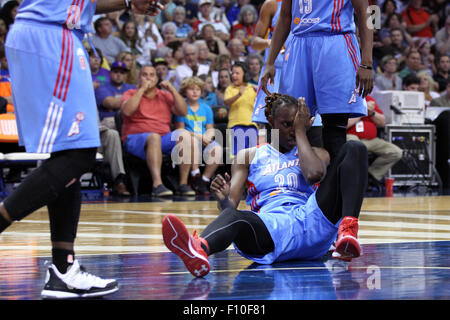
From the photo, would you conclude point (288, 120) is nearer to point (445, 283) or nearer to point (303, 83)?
point (303, 83)

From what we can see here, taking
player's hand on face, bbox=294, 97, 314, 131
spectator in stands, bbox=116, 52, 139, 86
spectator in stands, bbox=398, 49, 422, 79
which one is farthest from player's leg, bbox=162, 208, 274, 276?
spectator in stands, bbox=398, 49, 422, 79

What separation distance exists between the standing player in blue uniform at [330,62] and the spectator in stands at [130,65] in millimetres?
5902

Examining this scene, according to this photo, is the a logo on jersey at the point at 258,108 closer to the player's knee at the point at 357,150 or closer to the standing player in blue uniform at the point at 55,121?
the player's knee at the point at 357,150

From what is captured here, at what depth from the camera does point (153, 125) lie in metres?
8.81

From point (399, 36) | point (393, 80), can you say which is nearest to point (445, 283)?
point (393, 80)

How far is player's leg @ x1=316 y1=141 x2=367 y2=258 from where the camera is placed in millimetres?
3125

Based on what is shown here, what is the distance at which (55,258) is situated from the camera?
2.67m

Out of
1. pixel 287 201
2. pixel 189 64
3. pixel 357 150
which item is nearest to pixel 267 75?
pixel 287 201

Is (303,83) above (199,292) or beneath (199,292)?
above

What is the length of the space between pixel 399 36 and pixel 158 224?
29.3ft

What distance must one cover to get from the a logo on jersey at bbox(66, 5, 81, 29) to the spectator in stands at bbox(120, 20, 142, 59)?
8.46 metres

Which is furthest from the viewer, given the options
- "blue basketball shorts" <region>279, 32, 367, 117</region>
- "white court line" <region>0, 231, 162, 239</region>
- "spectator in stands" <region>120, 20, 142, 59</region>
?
"spectator in stands" <region>120, 20, 142, 59</region>

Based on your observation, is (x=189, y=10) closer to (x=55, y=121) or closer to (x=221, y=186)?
(x=221, y=186)

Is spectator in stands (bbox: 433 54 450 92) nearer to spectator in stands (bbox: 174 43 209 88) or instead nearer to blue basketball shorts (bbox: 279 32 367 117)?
spectator in stands (bbox: 174 43 209 88)
